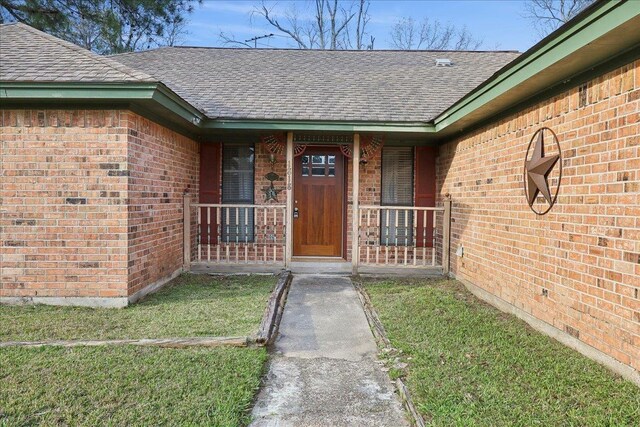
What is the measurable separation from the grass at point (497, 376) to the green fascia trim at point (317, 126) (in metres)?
3.22

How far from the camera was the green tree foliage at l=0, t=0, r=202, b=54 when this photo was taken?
39.7 feet

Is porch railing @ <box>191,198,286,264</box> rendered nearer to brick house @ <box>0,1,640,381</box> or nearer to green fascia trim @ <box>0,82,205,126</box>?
brick house @ <box>0,1,640,381</box>

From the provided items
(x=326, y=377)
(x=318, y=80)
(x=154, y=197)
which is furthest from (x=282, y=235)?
(x=326, y=377)

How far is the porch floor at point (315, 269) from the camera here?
7.53 meters

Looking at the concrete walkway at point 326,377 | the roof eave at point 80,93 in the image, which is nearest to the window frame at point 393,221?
the concrete walkway at point 326,377

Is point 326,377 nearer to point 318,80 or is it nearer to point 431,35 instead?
point 318,80

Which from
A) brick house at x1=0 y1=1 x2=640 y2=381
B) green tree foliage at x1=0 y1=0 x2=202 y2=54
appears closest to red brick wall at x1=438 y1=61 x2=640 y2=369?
brick house at x1=0 y1=1 x2=640 y2=381

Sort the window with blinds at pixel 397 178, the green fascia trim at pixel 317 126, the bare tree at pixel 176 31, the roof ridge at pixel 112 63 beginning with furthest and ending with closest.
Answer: the bare tree at pixel 176 31, the window with blinds at pixel 397 178, the green fascia trim at pixel 317 126, the roof ridge at pixel 112 63

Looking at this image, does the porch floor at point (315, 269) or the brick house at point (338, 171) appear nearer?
Answer: the brick house at point (338, 171)

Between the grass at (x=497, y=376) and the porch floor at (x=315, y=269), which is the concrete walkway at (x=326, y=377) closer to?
the grass at (x=497, y=376)

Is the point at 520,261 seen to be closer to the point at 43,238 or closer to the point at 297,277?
the point at 297,277

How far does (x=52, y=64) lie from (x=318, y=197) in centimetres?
477

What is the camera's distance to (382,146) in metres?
7.97

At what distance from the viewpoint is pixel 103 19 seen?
12.5 meters
